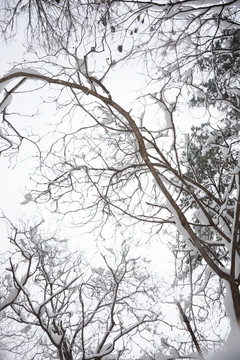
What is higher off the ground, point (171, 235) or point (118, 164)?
point (118, 164)

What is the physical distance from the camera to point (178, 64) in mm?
3273

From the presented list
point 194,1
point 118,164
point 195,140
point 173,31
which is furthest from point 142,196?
point 195,140

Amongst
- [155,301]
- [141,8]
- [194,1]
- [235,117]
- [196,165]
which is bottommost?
[155,301]

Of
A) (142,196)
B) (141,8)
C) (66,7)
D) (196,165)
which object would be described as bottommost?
(142,196)

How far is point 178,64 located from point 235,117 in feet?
16.3

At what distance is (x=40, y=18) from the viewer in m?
2.86

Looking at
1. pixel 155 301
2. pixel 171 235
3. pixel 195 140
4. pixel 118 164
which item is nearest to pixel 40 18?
pixel 118 164

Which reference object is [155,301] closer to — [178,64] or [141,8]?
[178,64]

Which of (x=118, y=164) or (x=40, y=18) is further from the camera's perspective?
(x=118, y=164)

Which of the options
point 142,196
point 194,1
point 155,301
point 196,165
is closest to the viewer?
point 194,1

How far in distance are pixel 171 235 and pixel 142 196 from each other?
1.28 metres

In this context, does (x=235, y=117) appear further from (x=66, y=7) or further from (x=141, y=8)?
(x=66, y=7)

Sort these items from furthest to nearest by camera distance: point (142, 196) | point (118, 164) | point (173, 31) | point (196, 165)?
point (196, 165)
point (118, 164)
point (142, 196)
point (173, 31)

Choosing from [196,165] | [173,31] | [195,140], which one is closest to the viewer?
[173,31]
